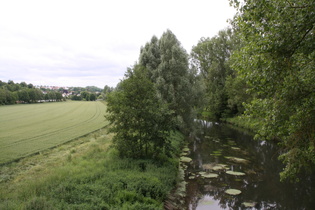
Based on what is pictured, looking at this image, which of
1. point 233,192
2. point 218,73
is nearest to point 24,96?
point 218,73

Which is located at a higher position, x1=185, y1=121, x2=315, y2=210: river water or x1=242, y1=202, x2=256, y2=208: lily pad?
x1=185, y1=121, x2=315, y2=210: river water

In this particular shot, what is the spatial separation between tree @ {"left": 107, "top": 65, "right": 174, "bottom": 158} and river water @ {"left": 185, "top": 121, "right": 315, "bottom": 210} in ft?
12.3

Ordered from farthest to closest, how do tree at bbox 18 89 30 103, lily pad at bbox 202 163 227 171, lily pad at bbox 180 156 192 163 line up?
tree at bbox 18 89 30 103 → lily pad at bbox 180 156 192 163 → lily pad at bbox 202 163 227 171

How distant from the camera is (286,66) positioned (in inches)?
301

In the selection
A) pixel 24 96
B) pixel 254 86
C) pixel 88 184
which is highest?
pixel 254 86

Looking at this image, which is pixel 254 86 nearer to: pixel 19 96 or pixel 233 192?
pixel 233 192

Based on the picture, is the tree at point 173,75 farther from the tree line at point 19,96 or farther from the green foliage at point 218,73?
the tree line at point 19,96

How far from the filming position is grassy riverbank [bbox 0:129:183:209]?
810 centimetres

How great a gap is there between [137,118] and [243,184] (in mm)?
8641

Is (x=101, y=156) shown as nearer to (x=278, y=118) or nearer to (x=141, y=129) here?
(x=141, y=129)

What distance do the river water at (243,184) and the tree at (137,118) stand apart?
3736mm

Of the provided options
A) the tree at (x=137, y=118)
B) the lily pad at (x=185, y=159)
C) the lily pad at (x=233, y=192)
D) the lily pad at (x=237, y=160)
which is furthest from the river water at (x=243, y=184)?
the tree at (x=137, y=118)

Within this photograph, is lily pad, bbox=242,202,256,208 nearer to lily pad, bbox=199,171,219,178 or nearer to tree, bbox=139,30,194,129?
lily pad, bbox=199,171,219,178

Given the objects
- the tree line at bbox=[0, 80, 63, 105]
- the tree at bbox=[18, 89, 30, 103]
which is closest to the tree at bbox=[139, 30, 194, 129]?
the tree line at bbox=[0, 80, 63, 105]
